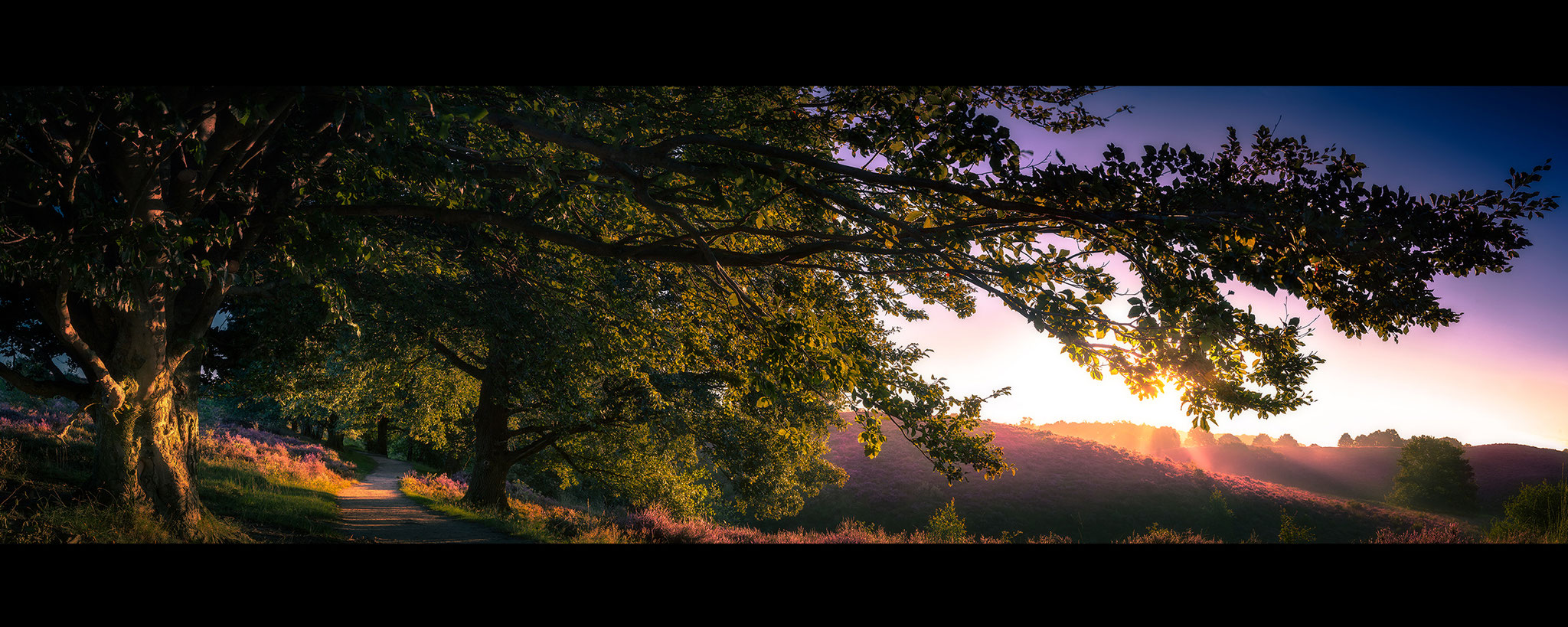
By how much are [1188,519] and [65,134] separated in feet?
133

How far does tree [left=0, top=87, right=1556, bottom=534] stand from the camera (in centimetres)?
407

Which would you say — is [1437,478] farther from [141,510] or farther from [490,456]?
[141,510]

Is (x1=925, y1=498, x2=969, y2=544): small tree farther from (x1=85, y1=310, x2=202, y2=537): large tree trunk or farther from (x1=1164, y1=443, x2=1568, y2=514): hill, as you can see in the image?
(x1=1164, y1=443, x2=1568, y2=514): hill

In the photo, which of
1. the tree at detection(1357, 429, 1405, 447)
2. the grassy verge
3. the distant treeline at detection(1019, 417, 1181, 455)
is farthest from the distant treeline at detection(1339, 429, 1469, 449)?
the grassy verge

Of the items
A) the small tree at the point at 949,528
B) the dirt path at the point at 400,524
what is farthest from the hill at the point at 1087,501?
the dirt path at the point at 400,524

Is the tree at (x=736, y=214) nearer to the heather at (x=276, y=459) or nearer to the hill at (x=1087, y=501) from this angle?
the heather at (x=276, y=459)

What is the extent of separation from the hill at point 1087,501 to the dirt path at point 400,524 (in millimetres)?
19490

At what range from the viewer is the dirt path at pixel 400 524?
11047 millimetres

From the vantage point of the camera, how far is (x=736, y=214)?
773cm

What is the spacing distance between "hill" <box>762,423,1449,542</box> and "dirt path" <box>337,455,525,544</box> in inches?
767

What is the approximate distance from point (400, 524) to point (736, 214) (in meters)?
11.3

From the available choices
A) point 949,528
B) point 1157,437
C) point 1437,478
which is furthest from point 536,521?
point 1157,437

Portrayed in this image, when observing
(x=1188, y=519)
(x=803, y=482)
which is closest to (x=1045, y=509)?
(x=1188, y=519)
